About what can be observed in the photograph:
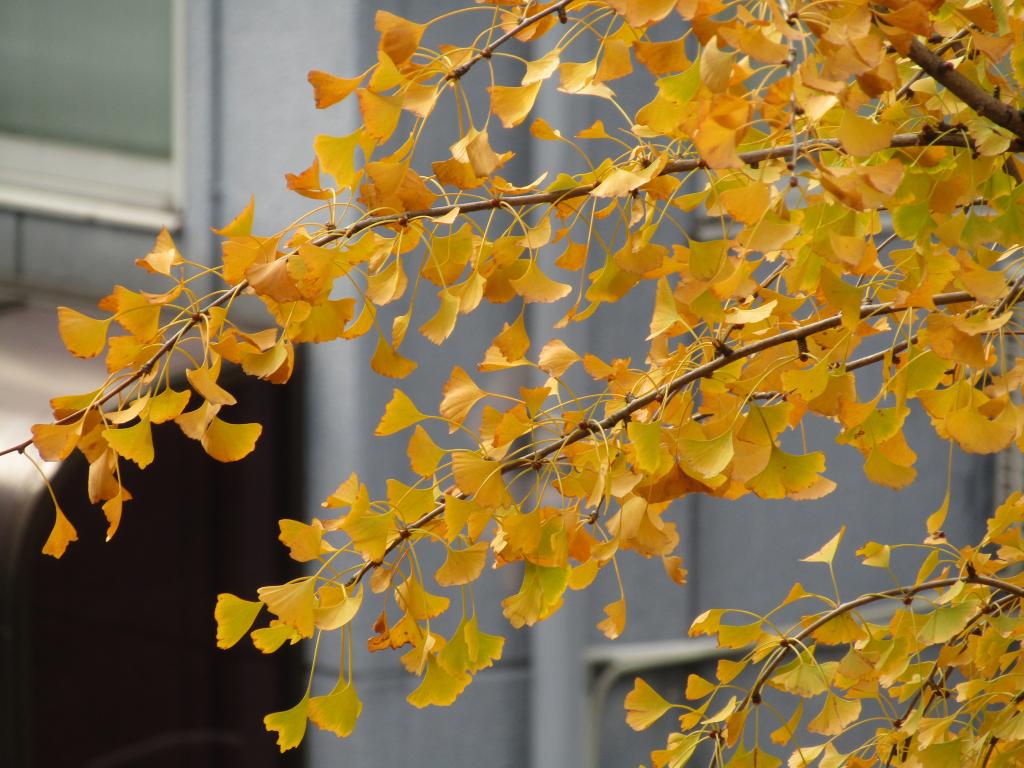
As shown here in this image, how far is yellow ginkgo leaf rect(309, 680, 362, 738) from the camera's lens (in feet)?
3.23

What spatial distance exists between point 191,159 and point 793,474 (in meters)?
2.41

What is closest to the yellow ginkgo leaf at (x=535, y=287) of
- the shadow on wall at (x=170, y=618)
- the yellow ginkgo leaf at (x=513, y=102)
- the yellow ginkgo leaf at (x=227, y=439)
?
the yellow ginkgo leaf at (x=513, y=102)

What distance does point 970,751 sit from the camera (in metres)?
1.13

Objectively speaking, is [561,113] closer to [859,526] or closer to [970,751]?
[859,526]

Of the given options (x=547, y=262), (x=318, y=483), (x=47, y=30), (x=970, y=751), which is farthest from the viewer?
(x=47, y=30)

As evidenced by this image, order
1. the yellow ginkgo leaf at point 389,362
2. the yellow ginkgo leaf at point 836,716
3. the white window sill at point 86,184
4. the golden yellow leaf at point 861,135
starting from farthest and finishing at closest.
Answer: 1. the white window sill at point 86,184
2. the yellow ginkgo leaf at point 836,716
3. the yellow ginkgo leaf at point 389,362
4. the golden yellow leaf at point 861,135

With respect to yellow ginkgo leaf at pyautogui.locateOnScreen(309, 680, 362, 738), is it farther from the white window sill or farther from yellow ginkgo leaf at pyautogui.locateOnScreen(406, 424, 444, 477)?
the white window sill

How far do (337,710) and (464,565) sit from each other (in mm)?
135

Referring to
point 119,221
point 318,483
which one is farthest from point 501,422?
point 119,221

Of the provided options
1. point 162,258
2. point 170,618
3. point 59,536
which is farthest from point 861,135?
point 170,618

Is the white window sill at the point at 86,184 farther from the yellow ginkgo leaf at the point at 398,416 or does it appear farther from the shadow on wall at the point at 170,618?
the yellow ginkgo leaf at the point at 398,416

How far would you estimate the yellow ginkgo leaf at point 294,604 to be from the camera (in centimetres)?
94

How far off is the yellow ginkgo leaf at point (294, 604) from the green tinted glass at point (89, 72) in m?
2.57

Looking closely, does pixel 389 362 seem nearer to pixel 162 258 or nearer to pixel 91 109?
pixel 162 258
